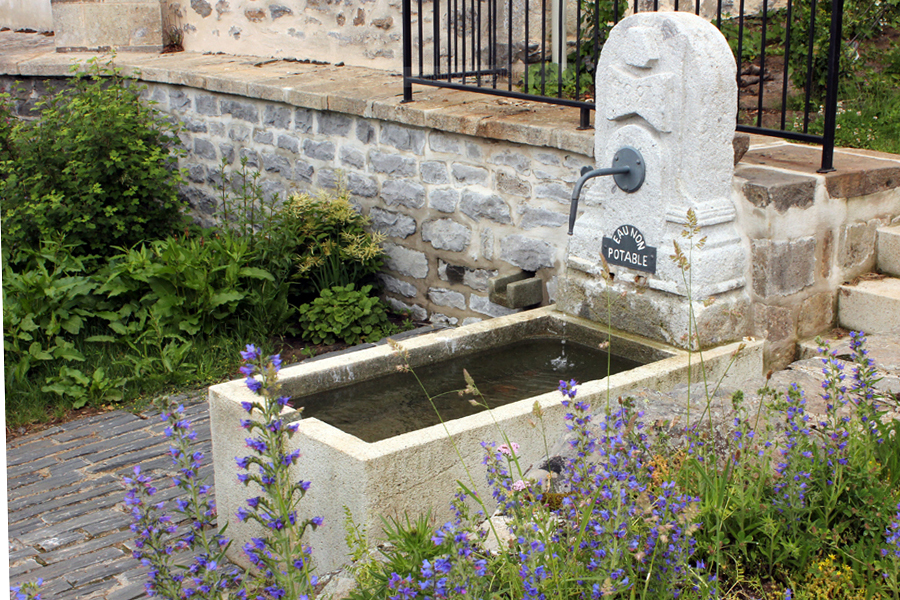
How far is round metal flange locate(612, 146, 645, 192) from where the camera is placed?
3.46 m

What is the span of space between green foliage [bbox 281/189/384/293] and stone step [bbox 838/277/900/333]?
2.51m

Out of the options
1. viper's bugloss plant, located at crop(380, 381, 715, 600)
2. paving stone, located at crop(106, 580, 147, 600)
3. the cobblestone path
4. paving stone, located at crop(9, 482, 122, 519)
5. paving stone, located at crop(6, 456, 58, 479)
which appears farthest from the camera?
paving stone, located at crop(6, 456, 58, 479)

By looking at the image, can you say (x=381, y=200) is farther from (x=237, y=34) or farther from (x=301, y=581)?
(x=301, y=581)

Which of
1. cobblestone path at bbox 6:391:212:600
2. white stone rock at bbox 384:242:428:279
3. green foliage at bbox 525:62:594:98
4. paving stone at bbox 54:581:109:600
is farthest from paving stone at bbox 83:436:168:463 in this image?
green foliage at bbox 525:62:594:98

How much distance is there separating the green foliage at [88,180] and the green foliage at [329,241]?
1.26 m

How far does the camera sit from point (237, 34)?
23.7 ft

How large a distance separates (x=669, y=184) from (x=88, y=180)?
4.05 m

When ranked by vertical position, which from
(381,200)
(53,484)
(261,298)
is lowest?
(53,484)

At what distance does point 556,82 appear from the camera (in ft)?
18.8

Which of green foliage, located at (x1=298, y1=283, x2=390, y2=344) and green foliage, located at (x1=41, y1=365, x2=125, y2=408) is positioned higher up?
green foliage, located at (x1=298, y1=283, x2=390, y2=344)

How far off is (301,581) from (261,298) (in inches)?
138

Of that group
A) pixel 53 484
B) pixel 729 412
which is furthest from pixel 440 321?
pixel 729 412

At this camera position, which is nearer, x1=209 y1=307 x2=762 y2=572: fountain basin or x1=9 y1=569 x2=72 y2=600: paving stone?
x1=209 y1=307 x2=762 y2=572: fountain basin

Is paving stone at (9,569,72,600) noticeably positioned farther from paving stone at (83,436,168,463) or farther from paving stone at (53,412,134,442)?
paving stone at (53,412,134,442)
